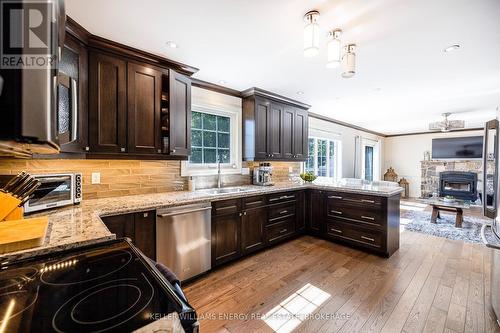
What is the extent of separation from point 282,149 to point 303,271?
201cm

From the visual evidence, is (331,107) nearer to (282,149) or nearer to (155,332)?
(282,149)

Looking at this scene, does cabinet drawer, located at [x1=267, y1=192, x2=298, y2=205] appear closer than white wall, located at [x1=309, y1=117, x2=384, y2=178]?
Yes

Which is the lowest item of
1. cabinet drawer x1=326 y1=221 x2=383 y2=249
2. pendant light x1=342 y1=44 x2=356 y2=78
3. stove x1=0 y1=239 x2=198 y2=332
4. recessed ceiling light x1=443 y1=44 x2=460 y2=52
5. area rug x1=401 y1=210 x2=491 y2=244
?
area rug x1=401 y1=210 x2=491 y2=244

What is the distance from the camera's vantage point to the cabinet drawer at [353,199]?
2990 mm

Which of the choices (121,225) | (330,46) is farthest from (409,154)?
(121,225)

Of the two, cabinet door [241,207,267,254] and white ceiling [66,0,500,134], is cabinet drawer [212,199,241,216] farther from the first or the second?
white ceiling [66,0,500,134]

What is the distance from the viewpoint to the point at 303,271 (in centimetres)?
256

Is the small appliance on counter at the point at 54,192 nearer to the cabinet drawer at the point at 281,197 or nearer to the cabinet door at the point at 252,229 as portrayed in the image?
the cabinet door at the point at 252,229

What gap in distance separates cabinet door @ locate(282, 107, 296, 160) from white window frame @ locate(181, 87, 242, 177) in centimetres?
86

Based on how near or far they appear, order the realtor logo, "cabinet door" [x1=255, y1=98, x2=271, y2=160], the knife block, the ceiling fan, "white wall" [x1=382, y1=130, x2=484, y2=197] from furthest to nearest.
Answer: "white wall" [x1=382, y1=130, x2=484, y2=197]
the ceiling fan
"cabinet door" [x1=255, y1=98, x2=271, y2=160]
the knife block
the realtor logo

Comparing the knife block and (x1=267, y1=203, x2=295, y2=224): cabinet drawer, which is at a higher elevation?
the knife block

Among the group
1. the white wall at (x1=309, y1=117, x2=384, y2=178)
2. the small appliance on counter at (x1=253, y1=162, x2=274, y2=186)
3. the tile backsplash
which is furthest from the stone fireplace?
the tile backsplash

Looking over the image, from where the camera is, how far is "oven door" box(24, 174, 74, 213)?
5.27 ft

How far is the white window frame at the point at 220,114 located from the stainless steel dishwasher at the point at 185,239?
79 cm
